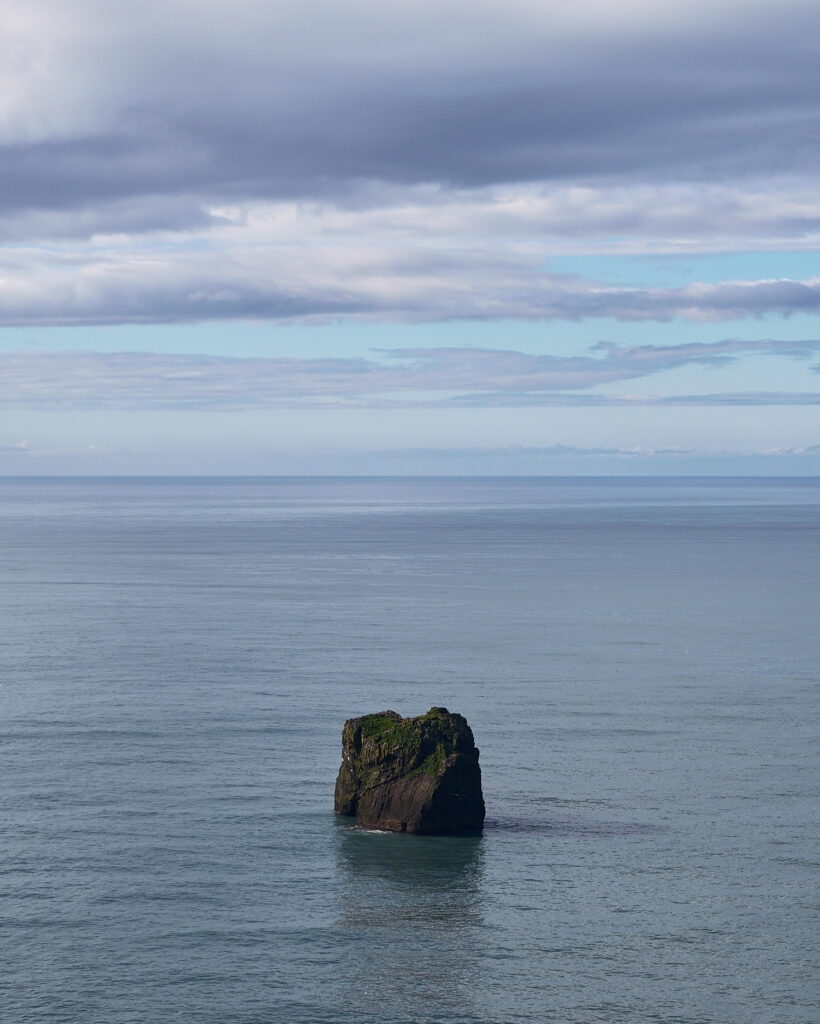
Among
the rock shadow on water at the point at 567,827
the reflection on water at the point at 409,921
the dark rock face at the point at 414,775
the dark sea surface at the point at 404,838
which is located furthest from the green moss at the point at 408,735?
the rock shadow on water at the point at 567,827

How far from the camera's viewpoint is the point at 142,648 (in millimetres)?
92250

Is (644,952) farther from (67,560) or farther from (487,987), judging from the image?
(67,560)

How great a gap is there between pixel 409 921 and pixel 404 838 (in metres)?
8.67

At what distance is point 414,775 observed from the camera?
167ft

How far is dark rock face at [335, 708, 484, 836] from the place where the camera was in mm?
50031

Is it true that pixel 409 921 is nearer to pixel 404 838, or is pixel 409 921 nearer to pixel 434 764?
pixel 404 838

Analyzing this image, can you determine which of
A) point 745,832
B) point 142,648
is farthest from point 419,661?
point 745,832

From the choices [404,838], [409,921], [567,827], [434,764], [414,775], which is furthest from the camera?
[414,775]

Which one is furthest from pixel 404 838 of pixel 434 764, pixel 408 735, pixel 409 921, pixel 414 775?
pixel 409 921

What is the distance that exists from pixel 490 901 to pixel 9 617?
250ft

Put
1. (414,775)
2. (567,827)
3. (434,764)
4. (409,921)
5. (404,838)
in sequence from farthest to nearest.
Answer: (414,775), (567,827), (434,764), (404,838), (409,921)

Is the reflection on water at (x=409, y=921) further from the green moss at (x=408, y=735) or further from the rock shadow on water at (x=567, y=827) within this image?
the green moss at (x=408, y=735)

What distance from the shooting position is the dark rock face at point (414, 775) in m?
50.0

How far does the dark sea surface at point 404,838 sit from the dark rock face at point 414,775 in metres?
1.17
